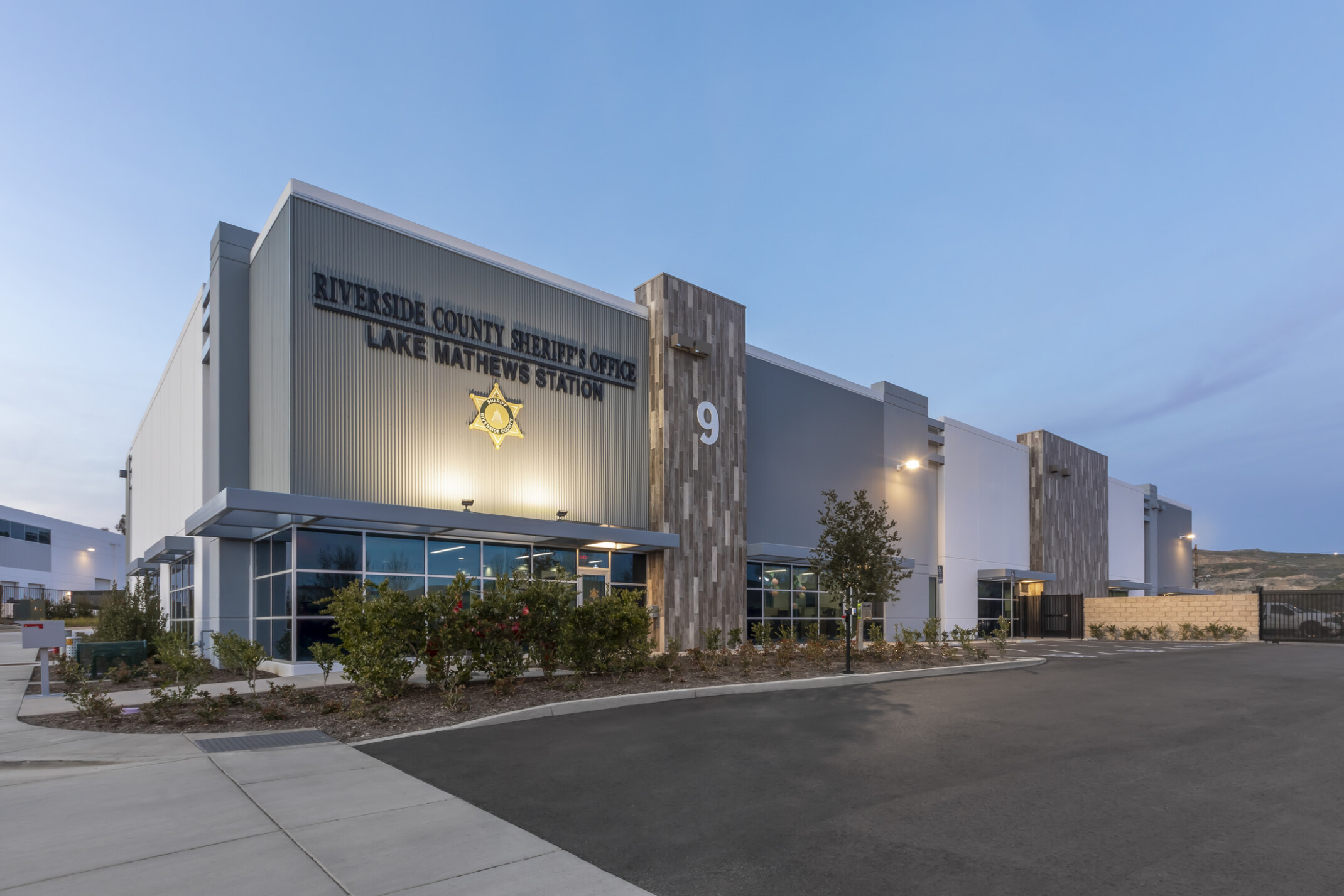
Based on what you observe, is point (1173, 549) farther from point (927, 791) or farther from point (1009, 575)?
point (927, 791)

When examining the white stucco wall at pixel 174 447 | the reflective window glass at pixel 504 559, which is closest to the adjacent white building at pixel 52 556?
the white stucco wall at pixel 174 447

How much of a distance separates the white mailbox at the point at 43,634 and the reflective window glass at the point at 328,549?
4.24 m

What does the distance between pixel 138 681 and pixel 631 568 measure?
40.5ft

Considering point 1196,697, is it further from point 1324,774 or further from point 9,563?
point 9,563

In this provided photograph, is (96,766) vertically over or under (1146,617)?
over

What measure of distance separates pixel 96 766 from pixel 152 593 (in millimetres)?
19494

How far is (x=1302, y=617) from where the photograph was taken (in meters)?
33.8

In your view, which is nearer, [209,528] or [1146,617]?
[209,528]

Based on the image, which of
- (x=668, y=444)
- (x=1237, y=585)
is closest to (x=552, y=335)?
(x=668, y=444)

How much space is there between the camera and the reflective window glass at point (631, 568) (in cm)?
2361

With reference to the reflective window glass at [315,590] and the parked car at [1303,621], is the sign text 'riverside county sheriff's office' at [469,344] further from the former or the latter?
the parked car at [1303,621]

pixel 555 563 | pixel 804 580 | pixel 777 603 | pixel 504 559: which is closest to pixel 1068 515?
pixel 804 580

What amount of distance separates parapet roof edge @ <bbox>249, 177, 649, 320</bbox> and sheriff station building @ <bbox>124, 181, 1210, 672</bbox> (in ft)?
0.24

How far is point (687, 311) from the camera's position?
25938 mm
